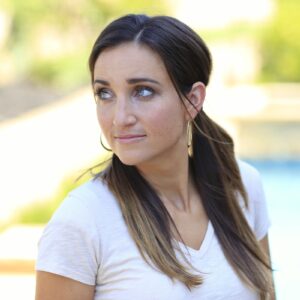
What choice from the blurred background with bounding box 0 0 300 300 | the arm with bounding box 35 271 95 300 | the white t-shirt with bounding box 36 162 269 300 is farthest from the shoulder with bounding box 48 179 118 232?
the blurred background with bounding box 0 0 300 300

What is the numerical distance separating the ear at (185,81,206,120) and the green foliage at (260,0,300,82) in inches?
563

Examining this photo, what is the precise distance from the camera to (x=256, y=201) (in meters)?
2.11

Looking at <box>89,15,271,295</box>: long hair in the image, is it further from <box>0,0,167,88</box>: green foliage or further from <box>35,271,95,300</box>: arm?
<box>0,0,167,88</box>: green foliage

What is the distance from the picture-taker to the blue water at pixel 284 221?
5750 mm

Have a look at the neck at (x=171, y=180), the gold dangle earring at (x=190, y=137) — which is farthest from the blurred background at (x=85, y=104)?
the neck at (x=171, y=180)

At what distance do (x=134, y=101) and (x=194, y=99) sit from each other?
0.19m

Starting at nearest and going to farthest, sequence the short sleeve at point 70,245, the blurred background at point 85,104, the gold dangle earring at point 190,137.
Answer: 1. the short sleeve at point 70,245
2. the gold dangle earring at point 190,137
3. the blurred background at point 85,104

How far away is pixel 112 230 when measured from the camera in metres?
1.71

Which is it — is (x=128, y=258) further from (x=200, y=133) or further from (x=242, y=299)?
(x=200, y=133)

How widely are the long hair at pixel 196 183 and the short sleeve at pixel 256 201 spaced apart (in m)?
0.02

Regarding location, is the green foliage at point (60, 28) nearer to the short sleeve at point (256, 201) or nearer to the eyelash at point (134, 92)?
the short sleeve at point (256, 201)

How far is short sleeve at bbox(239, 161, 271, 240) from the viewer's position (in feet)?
6.92

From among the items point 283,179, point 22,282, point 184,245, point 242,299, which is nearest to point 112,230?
point 184,245

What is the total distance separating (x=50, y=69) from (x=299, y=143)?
30.5 ft
